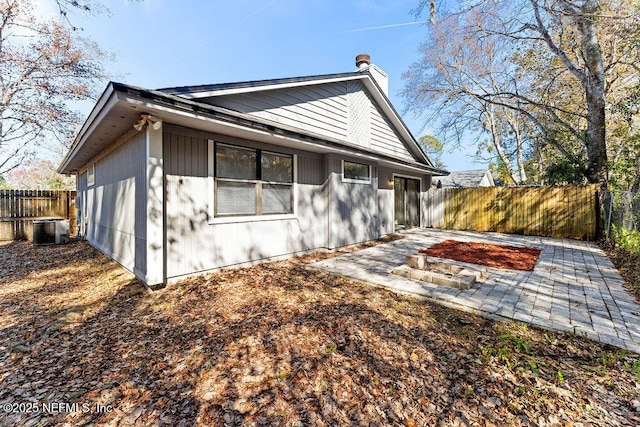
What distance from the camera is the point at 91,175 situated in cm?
928

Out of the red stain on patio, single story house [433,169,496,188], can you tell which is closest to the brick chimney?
the red stain on patio

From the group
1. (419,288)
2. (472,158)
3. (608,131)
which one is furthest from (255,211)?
(472,158)

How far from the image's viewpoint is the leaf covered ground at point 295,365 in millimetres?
2016

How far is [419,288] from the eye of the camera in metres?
4.45

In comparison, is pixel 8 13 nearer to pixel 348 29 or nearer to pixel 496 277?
pixel 348 29

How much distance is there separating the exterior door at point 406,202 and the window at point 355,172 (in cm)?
270

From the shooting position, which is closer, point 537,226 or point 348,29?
point 537,226

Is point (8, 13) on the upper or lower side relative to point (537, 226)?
upper

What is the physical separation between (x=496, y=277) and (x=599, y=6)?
8.60 metres

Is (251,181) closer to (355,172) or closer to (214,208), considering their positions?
(214,208)

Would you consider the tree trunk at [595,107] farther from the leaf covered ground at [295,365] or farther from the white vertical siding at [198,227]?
the white vertical siding at [198,227]

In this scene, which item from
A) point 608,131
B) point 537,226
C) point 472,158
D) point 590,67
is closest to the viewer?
point 590,67

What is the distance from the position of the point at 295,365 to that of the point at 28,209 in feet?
49.5

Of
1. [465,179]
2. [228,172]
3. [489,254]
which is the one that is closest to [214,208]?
[228,172]
